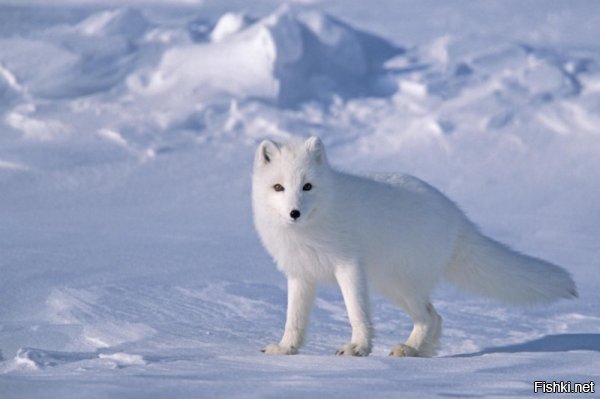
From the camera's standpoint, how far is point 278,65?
823 centimetres

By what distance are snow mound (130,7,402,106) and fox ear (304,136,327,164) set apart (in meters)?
5.02

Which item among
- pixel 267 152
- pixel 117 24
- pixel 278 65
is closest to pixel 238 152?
pixel 278 65

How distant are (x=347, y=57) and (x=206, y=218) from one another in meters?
2.99

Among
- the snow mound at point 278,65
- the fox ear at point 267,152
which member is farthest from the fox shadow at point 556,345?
the snow mound at point 278,65

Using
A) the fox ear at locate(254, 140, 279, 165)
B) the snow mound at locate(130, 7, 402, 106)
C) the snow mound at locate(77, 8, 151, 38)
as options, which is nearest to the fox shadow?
the fox ear at locate(254, 140, 279, 165)

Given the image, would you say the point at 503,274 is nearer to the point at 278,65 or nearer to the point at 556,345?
the point at 556,345

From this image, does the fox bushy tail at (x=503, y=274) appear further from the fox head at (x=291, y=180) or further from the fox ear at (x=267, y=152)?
the fox ear at (x=267, y=152)

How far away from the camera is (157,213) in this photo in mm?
6508

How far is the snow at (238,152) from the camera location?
375 cm

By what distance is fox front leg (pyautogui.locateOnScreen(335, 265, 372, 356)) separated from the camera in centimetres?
305

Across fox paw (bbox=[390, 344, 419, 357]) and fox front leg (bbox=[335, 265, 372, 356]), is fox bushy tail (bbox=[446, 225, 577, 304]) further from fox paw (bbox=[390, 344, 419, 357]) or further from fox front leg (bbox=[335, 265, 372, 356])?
fox front leg (bbox=[335, 265, 372, 356])

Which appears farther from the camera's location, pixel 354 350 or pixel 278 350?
pixel 278 350

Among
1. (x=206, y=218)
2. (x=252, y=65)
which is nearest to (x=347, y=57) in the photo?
(x=252, y=65)

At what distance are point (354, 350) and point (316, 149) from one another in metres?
0.75
